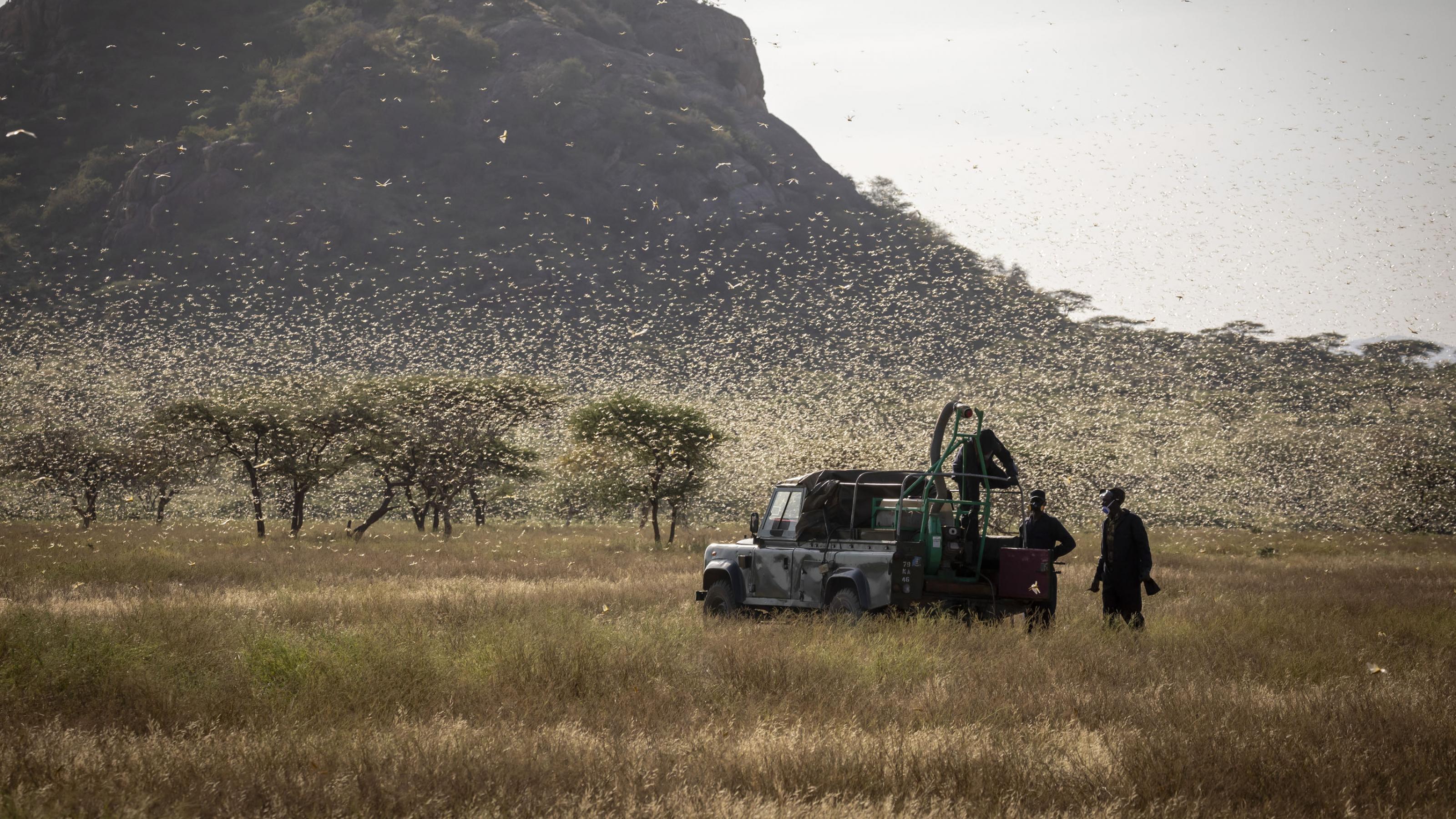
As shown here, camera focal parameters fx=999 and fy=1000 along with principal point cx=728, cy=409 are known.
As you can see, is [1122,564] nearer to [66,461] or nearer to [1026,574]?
[1026,574]

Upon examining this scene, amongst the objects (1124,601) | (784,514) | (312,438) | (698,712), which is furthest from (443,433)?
(698,712)

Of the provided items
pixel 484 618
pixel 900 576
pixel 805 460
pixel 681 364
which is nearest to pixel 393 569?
pixel 484 618

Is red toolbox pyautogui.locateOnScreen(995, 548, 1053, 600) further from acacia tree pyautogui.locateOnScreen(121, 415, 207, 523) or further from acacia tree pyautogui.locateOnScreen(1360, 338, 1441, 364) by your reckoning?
acacia tree pyautogui.locateOnScreen(1360, 338, 1441, 364)

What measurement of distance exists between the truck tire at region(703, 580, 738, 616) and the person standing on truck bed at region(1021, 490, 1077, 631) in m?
4.15

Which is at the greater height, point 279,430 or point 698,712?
point 279,430

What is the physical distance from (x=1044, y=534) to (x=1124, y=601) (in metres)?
1.31

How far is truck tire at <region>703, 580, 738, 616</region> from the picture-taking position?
14.5 meters

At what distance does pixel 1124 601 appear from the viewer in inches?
487

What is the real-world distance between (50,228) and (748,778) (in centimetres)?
19698

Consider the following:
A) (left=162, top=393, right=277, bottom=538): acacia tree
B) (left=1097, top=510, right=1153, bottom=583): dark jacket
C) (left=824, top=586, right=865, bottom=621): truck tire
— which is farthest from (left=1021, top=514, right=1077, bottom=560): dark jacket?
(left=162, top=393, right=277, bottom=538): acacia tree

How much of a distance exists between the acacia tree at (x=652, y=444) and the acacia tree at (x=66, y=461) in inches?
1028

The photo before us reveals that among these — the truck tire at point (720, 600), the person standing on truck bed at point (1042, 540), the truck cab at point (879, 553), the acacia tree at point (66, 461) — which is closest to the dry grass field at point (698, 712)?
the person standing on truck bed at point (1042, 540)

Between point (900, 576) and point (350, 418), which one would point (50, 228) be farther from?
point (900, 576)

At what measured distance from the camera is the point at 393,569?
23766 millimetres
